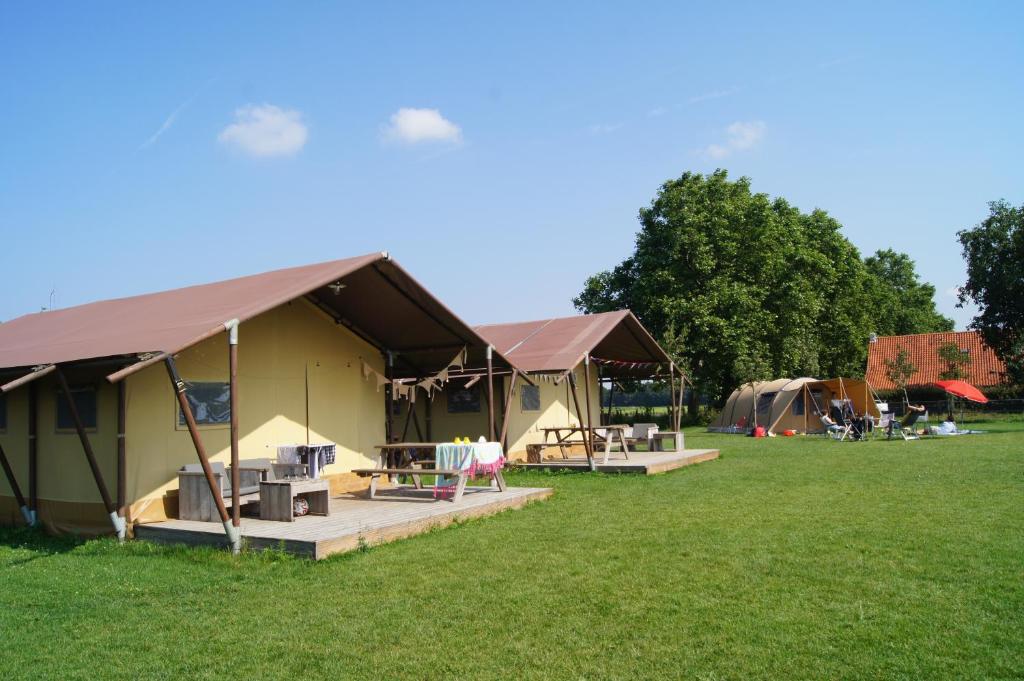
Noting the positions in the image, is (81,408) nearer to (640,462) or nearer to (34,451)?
(34,451)

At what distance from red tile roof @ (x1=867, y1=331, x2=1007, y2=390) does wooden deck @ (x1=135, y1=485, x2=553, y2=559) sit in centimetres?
3107

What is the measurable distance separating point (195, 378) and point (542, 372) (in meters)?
7.32

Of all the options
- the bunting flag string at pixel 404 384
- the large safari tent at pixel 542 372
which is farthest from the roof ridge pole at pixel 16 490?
the large safari tent at pixel 542 372

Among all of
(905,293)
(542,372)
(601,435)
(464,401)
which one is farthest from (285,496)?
(905,293)

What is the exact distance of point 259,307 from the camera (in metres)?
8.74

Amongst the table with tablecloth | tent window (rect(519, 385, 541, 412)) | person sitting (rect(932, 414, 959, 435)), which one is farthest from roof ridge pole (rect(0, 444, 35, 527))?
person sitting (rect(932, 414, 959, 435))

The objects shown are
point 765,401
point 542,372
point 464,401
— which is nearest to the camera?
point 542,372

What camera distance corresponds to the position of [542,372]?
15719mm

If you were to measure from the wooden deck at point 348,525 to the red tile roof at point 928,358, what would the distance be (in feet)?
102

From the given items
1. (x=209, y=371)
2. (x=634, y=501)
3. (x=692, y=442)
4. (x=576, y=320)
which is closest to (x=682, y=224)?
(x=692, y=442)

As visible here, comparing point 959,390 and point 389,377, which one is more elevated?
point 389,377

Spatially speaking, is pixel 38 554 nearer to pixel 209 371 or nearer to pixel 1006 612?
pixel 209 371

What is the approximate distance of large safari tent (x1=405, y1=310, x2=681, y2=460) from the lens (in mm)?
16078

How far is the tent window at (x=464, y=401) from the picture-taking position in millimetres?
17016
